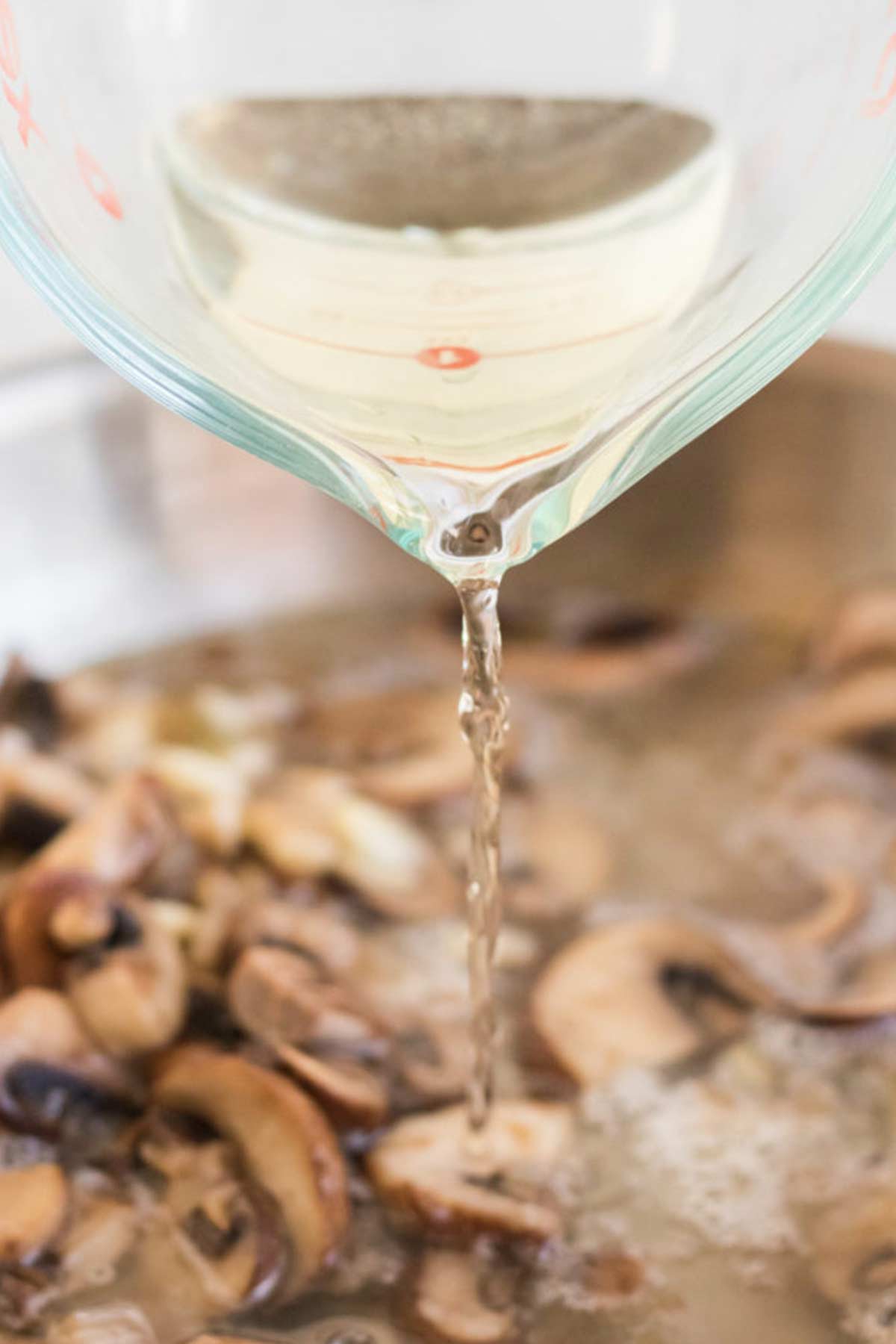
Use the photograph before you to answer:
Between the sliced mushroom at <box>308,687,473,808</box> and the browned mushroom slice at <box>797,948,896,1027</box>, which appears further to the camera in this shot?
the sliced mushroom at <box>308,687,473,808</box>

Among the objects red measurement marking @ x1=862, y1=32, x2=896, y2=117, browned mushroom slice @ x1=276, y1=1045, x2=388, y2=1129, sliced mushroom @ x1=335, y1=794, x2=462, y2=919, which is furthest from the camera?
sliced mushroom @ x1=335, y1=794, x2=462, y2=919

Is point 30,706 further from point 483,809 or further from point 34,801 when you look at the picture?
point 483,809

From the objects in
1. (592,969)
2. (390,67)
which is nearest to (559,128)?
(390,67)

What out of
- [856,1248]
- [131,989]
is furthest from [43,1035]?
[856,1248]

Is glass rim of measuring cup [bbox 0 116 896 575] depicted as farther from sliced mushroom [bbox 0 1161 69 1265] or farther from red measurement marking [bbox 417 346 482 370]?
sliced mushroom [bbox 0 1161 69 1265]

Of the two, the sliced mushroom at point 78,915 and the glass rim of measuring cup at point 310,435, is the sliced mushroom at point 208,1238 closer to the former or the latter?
the sliced mushroom at point 78,915

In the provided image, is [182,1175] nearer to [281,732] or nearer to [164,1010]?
[164,1010]

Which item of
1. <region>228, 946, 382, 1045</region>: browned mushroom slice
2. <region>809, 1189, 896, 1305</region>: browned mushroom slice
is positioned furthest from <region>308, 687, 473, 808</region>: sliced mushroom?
<region>809, 1189, 896, 1305</region>: browned mushroom slice
